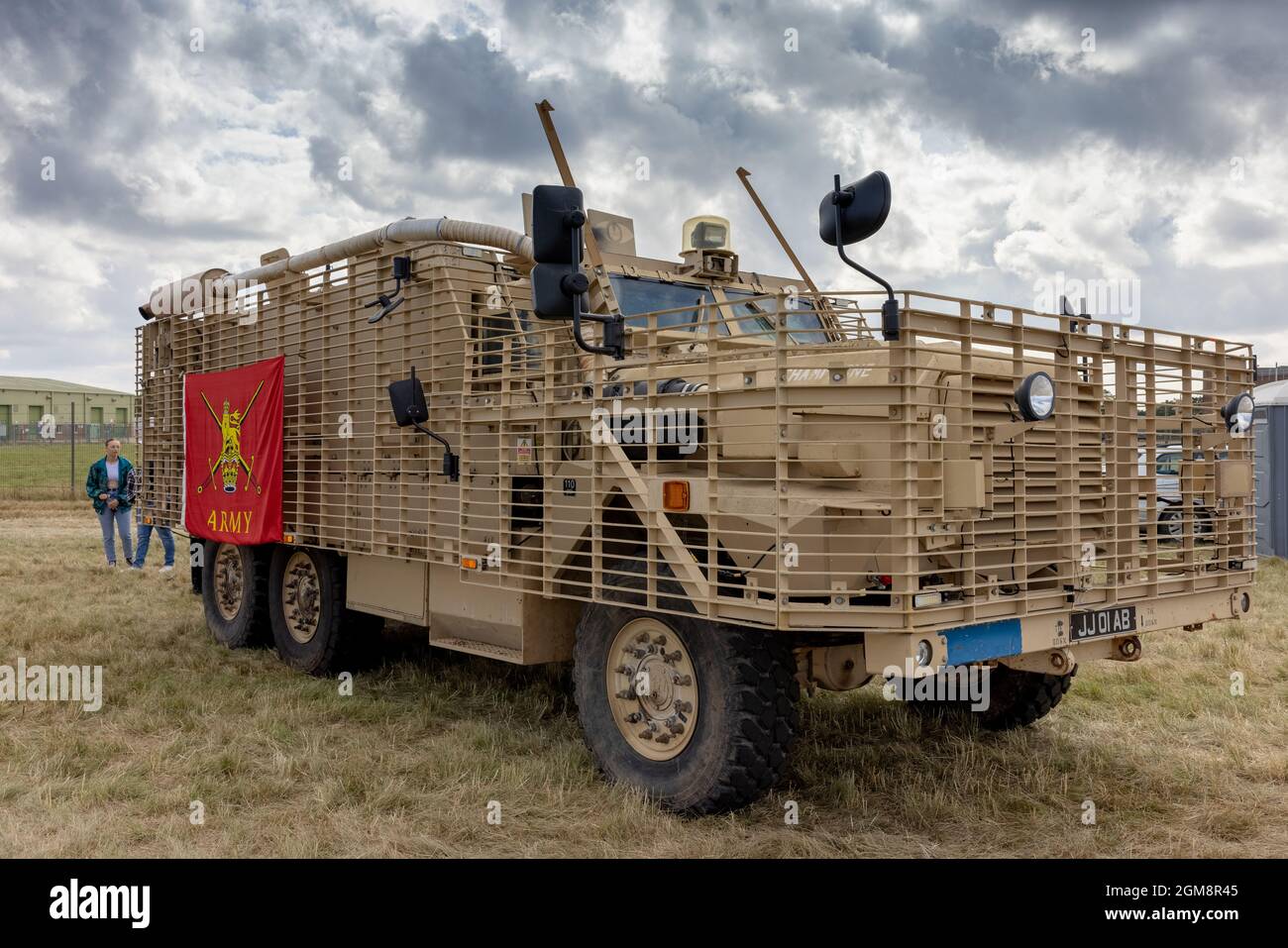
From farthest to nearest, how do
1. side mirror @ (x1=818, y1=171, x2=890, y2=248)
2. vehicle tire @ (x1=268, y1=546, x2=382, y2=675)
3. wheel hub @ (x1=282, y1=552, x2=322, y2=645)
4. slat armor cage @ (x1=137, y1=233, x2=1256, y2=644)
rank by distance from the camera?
wheel hub @ (x1=282, y1=552, x2=322, y2=645)
vehicle tire @ (x1=268, y1=546, x2=382, y2=675)
slat armor cage @ (x1=137, y1=233, x2=1256, y2=644)
side mirror @ (x1=818, y1=171, x2=890, y2=248)

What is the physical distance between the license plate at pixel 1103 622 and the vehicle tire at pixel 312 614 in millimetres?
4697

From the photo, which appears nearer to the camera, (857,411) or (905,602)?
(905,602)

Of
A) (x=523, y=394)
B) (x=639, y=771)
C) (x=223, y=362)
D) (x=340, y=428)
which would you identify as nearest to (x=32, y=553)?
(x=223, y=362)

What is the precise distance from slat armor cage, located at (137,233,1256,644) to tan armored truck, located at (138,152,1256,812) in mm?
18

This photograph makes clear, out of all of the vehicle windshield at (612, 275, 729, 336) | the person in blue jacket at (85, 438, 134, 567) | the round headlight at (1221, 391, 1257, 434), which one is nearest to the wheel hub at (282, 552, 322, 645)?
the vehicle windshield at (612, 275, 729, 336)

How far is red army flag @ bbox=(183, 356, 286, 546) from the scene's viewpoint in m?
7.72

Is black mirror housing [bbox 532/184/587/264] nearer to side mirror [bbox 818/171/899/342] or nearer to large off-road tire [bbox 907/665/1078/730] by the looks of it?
side mirror [bbox 818/171/899/342]

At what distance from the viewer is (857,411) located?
14.6 feet

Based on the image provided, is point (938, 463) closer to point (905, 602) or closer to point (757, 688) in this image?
point (905, 602)

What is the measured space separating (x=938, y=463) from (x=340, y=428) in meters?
4.38

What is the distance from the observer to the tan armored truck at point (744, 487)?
13.6 feet

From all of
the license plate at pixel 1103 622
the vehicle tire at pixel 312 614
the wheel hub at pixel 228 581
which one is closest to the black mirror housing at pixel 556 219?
the license plate at pixel 1103 622

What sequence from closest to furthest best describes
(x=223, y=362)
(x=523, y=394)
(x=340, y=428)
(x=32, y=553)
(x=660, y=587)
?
(x=660, y=587) < (x=523, y=394) < (x=340, y=428) < (x=223, y=362) < (x=32, y=553)

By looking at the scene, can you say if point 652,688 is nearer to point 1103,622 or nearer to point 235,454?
point 1103,622
